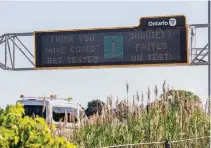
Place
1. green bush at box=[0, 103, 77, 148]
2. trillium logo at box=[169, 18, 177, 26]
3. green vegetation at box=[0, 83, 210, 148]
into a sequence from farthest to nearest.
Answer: trillium logo at box=[169, 18, 177, 26] < green vegetation at box=[0, 83, 210, 148] < green bush at box=[0, 103, 77, 148]

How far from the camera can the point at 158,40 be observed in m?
22.6

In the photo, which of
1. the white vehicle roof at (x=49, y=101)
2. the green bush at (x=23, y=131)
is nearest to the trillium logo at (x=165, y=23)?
the white vehicle roof at (x=49, y=101)

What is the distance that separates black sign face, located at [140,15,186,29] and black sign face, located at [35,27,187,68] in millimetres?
159

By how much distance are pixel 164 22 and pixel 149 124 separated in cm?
1112

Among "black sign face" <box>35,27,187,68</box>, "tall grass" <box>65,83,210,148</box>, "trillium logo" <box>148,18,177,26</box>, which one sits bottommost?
"tall grass" <box>65,83,210,148</box>

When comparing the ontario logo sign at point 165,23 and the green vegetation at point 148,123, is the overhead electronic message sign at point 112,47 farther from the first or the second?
the green vegetation at point 148,123

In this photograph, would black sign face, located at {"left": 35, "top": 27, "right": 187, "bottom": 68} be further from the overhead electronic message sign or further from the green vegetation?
the green vegetation

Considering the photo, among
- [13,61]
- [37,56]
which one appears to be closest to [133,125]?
[37,56]

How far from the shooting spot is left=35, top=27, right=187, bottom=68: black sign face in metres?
22.4

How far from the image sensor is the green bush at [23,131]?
5.39m

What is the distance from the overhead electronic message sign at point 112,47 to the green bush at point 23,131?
661 inches

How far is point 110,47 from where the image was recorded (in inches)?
919

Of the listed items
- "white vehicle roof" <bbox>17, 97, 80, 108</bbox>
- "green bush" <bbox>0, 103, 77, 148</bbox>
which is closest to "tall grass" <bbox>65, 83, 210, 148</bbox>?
"green bush" <bbox>0, 103, 77, 148</bbox>

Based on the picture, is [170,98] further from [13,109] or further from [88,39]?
[88,39]
